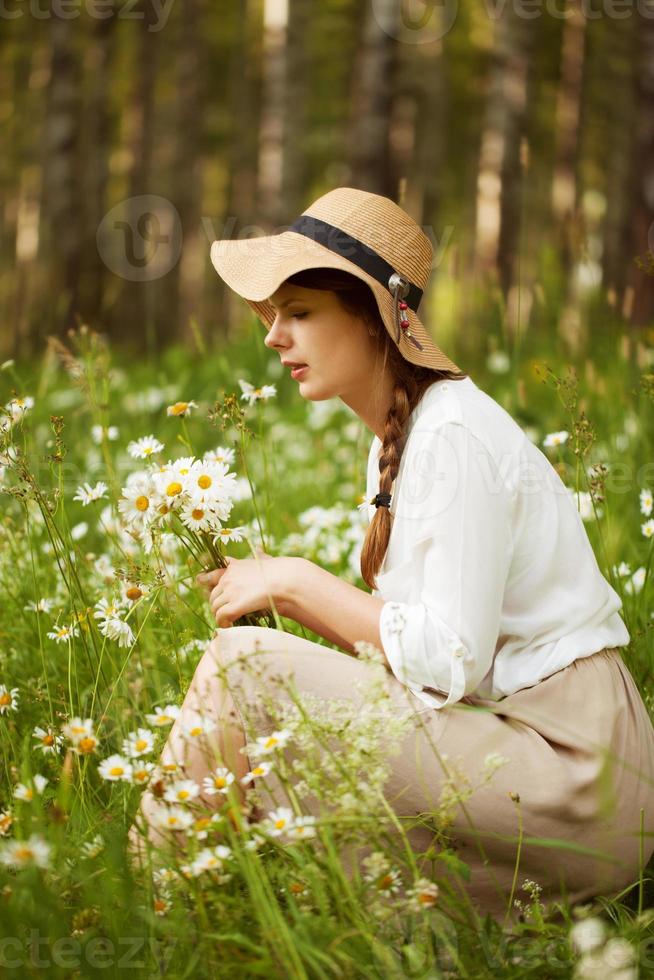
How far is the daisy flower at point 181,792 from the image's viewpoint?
62.1 inches

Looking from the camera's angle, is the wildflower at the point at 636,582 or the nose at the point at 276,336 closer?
the nose at the point at 276,336

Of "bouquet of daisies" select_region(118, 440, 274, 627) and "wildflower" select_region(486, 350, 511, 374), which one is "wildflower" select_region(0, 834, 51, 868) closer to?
"bouquet of daisies" select_region(118, 440, 274, 627)

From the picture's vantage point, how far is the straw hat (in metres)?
2.05

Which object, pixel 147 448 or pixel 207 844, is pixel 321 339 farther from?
pixel 207 844

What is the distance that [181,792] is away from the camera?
1628 millimetres

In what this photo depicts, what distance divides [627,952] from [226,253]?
5.42 feet

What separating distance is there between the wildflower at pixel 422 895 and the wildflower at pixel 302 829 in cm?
17

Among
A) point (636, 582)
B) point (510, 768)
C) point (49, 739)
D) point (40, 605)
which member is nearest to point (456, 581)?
point (510, 768)

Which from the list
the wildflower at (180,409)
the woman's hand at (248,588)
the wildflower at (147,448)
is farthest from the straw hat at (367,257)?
the woman's hand at (248,588)

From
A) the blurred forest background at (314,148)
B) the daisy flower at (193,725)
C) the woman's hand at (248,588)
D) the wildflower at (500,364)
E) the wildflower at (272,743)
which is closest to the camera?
the wildflower at (272,743)

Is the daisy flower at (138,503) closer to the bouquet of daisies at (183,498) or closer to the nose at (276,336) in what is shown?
the bouquet of daisies at (183,498)

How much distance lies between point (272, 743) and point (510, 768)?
0.47 m

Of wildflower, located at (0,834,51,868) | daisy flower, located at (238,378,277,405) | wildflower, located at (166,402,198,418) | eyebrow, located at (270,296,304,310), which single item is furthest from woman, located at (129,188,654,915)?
wildflower, located at (0,834,51,868)

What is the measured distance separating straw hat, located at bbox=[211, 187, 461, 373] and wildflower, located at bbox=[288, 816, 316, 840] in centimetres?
92
